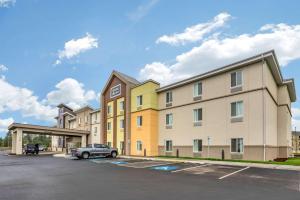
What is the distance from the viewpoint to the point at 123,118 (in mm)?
37781

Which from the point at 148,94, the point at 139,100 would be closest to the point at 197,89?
the point at 148,94

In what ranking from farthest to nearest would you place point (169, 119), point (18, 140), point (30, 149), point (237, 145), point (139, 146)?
point (30, 149) → point (18, 140) → point (139, 146) → point (169, 119) → point (237, 145)

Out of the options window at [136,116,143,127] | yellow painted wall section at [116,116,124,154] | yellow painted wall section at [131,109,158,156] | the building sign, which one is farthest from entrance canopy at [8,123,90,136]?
yellow painted wall section at [131,109,158,156]

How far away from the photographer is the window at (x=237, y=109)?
2394 centimetres

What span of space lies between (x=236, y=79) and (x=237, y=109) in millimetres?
2668

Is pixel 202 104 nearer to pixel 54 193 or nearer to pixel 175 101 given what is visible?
pixel 175 101

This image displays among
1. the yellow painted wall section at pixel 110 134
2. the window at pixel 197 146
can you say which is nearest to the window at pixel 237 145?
the window at pixel 197 146

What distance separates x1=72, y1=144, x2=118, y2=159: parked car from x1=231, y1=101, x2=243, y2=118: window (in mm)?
14749

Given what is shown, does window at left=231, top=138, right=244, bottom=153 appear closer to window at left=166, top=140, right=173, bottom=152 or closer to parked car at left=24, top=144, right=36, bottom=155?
window at left=166, top=140, right=173, bottom=152

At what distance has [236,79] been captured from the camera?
2464cm

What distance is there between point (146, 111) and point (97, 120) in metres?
17.6

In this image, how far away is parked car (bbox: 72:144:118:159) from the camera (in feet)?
99.0

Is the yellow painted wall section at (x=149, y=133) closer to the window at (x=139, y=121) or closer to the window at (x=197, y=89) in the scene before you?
the window at (x=139, y=121)

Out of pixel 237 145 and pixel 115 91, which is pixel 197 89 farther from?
→ pixel 115 91
